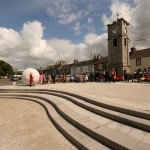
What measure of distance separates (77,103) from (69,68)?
74.7 meters

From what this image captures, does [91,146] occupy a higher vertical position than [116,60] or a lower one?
lower

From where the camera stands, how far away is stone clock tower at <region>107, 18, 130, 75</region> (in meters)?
41.1

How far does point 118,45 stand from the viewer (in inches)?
1645

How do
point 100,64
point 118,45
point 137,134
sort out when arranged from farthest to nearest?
point 100,64, point 118,45, point 137,134

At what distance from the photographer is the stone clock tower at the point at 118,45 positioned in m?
41.1

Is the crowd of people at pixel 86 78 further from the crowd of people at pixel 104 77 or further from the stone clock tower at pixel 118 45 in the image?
the stone clock tower at pixel 118 45

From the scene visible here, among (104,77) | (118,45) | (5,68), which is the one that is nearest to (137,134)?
(104,77)

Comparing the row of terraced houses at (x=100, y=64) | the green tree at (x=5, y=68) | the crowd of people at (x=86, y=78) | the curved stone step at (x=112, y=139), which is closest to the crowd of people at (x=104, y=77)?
the crowd of people at (x=86, y=78)

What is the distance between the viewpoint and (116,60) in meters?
42.2

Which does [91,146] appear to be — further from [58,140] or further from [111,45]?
[111,45]

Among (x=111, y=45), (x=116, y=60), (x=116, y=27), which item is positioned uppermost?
(x=116, y=27)

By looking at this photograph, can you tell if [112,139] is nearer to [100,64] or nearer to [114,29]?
[114,29]

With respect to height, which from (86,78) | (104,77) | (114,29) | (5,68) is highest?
(114,29)

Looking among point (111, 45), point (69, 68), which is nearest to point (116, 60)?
point (111, 45)
